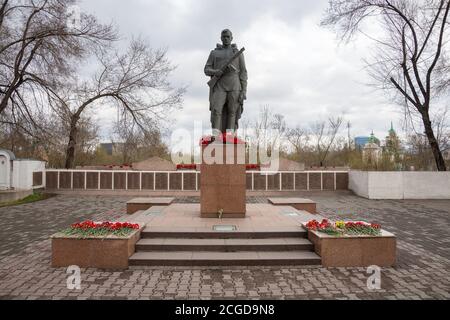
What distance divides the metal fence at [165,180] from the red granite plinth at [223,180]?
11213 mm

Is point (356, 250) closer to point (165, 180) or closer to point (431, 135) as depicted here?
point (165, 180)

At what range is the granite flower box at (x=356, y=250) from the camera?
6.03m

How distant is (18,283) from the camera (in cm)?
516

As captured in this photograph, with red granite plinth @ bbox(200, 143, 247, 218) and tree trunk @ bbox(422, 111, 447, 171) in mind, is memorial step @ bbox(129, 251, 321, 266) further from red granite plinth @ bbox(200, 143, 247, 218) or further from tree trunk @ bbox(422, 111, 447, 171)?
tree trunk @ bbox(422, 111, 447, 171)

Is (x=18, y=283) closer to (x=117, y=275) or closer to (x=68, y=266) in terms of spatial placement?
(x=68, y=266)

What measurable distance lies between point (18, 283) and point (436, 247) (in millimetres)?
8259

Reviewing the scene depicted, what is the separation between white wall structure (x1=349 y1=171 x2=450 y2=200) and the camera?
18141 mm

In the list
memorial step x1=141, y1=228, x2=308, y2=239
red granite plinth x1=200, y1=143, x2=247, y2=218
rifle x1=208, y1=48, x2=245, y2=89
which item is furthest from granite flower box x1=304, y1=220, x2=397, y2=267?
rifle x1=208, y1=48, x2=245, y2=89

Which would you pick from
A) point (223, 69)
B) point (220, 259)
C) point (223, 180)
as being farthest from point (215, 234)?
point (223, 69)

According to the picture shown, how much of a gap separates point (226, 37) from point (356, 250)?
613 cm

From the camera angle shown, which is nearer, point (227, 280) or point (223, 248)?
point (227, 280)

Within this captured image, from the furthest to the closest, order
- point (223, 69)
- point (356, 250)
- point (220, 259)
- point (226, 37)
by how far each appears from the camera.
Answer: point (226, 37), point (223, 69), point (356, 250), point (220, 259)

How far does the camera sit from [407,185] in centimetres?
1830

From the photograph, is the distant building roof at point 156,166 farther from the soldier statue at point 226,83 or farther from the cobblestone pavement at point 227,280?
the cobblestone pavement at point 227,280
